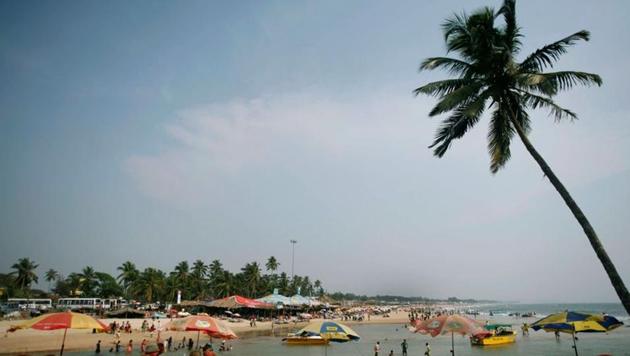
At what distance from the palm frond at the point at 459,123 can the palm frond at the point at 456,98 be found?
27 cm

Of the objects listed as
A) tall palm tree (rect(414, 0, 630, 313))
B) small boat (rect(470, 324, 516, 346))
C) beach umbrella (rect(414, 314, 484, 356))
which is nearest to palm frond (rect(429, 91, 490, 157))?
tall palm tree (rect(414, 0, 630, 313))

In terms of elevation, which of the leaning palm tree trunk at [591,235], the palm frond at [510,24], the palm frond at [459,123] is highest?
the palm frond at [510,24]

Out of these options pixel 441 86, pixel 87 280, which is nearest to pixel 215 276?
pixel 87 280

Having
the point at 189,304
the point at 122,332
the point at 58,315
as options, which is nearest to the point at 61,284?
the point at 189,304

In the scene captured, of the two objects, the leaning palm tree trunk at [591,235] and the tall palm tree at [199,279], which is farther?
the tall palm tree at [199,279]

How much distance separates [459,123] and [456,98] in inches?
33.2

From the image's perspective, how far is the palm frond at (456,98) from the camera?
37.6 feet

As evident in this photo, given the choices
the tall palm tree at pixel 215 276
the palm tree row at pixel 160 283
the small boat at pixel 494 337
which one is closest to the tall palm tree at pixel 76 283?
the palm tree row at pixel 160 283

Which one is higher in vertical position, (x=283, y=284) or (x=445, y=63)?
(x=445, y=63)

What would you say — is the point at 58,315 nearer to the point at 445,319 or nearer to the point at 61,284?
the point at 445,319

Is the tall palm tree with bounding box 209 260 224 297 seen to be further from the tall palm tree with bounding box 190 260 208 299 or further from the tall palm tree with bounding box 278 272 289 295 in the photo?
the tall palm tree with bounding box 278 272 289 295

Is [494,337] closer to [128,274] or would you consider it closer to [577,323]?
[577,323]

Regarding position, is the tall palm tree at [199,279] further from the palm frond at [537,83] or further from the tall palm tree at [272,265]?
the palm frond at [537,83]

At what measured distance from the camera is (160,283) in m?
73.4
